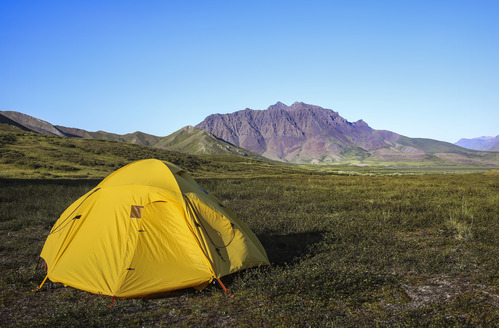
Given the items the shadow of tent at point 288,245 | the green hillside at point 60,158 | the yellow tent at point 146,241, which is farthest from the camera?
the green hillside at point 60,158

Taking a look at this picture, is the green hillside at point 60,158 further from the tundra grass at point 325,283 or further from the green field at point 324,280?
the tundra grass at point 325,283

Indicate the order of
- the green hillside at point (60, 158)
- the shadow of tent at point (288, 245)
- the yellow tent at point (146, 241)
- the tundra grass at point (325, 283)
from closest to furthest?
the tundra grass at point (325, 283) → the yellow tent at point (146, 241) → the shadow of tent at point (288, 245) → the green hillside at point (60, 158)

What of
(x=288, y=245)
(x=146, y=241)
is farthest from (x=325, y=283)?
(x=146, y=241)

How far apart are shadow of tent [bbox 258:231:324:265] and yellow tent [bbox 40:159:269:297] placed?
939 millimetres

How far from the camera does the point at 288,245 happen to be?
35.6 ft

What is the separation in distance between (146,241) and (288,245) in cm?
499

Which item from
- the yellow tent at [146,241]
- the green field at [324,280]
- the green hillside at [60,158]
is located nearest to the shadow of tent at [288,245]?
the green field at [324,280]

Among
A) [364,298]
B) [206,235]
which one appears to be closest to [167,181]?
[206,235]

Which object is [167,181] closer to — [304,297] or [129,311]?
[129,311]

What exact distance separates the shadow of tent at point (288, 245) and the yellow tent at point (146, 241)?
0.94 meters

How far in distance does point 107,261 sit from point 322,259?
5761 millimetres

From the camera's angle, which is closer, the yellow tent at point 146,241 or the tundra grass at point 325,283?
the tundra grass at point 325,283

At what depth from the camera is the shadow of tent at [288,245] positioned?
967 cm

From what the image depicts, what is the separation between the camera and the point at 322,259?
9242 millimetres
